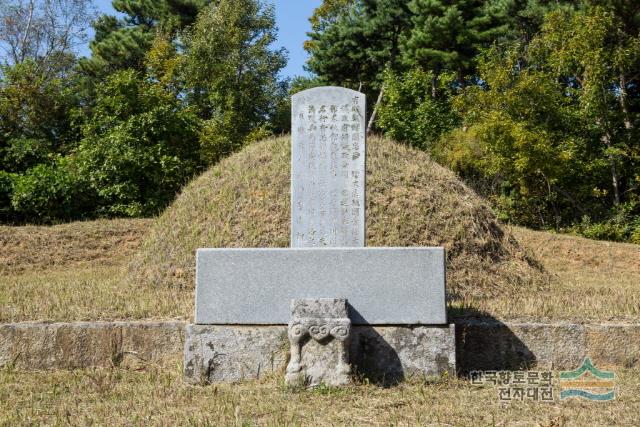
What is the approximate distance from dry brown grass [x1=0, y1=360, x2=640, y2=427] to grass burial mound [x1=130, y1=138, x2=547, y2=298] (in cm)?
366

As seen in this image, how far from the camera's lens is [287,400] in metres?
4.11

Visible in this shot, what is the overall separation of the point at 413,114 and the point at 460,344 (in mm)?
14735

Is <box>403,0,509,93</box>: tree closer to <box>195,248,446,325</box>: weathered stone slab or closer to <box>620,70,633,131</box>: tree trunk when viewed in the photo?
<box>620,70,633,131</box>: tree trunk

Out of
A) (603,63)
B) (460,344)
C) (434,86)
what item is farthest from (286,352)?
(434,86)

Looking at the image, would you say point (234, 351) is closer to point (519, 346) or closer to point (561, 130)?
point (519, 346)

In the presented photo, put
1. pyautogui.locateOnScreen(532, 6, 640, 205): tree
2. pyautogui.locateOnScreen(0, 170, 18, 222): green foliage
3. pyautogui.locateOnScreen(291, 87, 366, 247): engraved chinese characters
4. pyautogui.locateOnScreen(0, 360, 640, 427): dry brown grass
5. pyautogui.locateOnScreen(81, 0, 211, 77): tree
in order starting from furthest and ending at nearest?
pyautogui.locateOnScreen(81, 0, 211, 77): tree → pyautogui.locateOnScreen(532, 6, 640, 205): tree → pyautogui.locateOnScreen(0, 170, 18, 222): green foliage → pyautogui.locateOnScreen(291, 87, 366, 247): engraved chinese characters → pyautogui.locateOnScreen(0, 360, 640, 427): dry brown grass

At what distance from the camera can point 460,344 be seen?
4961 millimetres

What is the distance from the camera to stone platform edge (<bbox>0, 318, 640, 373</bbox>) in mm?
4898

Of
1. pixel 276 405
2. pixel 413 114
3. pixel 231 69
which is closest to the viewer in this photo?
pixel 276 405

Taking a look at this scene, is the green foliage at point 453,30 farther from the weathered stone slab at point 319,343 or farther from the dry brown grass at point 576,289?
the weathered stone slab at point 319,343

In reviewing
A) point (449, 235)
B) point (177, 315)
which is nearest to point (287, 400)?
point (177, 315)

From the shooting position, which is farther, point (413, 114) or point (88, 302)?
point (413, 114)

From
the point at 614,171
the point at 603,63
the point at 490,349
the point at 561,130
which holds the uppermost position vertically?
the point at 603,63

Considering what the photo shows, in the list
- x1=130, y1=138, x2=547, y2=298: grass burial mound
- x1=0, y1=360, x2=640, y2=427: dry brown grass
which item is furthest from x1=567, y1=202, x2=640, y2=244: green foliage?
x1=0, y1=360, x2=640, y2=427: dry brown grass
